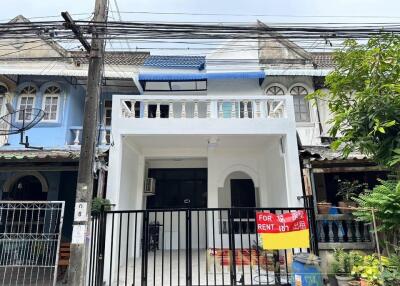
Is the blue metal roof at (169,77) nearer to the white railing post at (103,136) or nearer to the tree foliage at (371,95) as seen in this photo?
the white railing post at (103,136)

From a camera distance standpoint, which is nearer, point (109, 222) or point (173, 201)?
point (109, 222)

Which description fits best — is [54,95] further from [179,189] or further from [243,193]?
[243,193]

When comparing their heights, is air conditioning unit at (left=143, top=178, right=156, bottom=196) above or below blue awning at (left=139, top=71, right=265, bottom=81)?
below

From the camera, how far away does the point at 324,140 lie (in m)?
10.7

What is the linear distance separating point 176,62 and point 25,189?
7.29 meters

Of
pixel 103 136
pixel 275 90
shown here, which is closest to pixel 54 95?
pixel 103 136

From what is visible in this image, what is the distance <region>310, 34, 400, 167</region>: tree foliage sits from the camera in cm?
465

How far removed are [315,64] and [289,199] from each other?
22.1ft

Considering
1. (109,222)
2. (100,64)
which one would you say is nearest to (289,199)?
(109,222)

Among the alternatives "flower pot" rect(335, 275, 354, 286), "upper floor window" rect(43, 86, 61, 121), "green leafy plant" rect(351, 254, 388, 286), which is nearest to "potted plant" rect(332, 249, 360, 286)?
"flower pot" rect(335, 275, 354, 286)

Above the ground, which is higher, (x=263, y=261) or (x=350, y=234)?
(x=350, y=234)

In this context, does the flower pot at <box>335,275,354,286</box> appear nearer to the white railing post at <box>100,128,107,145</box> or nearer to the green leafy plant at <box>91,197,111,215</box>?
the green leafy plant at <box>91,197,111,215</box>

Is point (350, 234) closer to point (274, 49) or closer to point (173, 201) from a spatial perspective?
point (173, 201)

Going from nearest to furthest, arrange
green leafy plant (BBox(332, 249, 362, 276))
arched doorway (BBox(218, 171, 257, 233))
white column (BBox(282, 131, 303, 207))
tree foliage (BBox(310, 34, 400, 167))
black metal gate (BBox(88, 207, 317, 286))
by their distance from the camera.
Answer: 1. tree foliage (BBox(310, 34, 400, 167))
2. black metal gate (BBox(88, 207, 317, 286))
3. green leafy plant (BBox(332, 249, 362, 276))
4. white column (BBox(282, 131, 303, 207))
5. arched doorway (BBox(218, 171, 257, 233))
